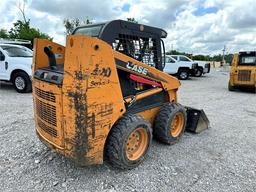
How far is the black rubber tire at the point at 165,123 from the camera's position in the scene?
412 centimetres

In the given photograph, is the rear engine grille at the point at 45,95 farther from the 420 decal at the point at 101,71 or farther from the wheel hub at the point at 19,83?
the wheel hub at the point at 19,83

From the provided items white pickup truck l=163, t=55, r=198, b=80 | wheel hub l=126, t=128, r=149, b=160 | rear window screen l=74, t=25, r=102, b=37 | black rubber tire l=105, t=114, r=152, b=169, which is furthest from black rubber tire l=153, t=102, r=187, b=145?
white pickup truck l=163, t=55, r=198, b=80

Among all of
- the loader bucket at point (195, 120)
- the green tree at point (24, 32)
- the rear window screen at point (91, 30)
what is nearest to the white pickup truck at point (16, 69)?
the rear window screen at point (91, 30)

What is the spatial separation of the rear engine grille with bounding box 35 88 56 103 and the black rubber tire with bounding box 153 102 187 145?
1871 millimetres

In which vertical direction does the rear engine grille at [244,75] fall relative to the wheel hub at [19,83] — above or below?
above

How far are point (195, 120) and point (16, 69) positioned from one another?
22.2 ft

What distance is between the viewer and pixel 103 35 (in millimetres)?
3338

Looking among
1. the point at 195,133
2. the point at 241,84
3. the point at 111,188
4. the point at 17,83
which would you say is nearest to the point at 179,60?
the point at 241,84

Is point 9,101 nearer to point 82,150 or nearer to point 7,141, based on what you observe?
point 7,141

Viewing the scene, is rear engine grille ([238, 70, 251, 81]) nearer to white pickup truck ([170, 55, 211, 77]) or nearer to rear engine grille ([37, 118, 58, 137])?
white pickup truck ([170, 55, 211, 77])

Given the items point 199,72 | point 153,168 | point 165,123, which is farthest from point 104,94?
point 199,72

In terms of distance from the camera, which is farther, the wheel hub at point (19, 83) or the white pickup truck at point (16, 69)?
the wheel hub at point (19, 83)

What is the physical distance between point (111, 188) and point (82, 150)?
607 mm

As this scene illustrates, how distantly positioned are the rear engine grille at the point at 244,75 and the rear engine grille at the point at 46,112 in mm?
10559
